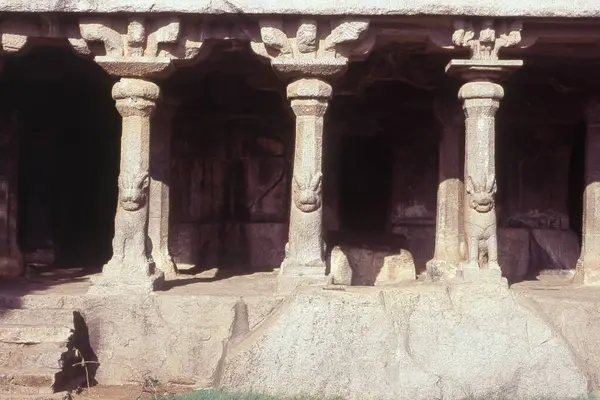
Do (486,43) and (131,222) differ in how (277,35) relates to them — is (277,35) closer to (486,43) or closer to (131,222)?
(486,43)

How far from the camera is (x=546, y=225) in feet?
34.3

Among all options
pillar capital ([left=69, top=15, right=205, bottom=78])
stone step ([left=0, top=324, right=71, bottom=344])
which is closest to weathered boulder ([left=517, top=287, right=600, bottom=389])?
pillar capital ([left=69, top=15, right=205, bottom=78])

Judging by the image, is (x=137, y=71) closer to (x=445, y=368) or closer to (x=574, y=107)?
(x=445, y=368)

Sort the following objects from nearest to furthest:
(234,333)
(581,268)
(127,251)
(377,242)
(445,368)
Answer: (445,368), (234,333), (127,251), (581,268), (377,242)

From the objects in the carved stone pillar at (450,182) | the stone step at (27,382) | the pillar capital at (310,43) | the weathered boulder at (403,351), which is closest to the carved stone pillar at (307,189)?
the pillar capital at (310,43)

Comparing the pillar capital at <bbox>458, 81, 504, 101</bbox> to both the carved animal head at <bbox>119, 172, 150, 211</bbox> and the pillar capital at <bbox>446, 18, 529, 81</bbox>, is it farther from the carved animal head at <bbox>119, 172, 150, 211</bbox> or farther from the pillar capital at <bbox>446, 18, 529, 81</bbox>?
the carved animal head at <bbox>119, 172, 150, 211</bbox>

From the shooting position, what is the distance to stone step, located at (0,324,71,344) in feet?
20.7

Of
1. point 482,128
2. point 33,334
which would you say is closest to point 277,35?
point 482,128

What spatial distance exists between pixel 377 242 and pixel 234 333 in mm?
3081

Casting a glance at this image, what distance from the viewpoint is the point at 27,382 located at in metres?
6.02

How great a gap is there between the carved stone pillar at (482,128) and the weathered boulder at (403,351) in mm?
941

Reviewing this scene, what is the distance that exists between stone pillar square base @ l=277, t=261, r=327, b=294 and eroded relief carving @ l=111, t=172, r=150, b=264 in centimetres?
126

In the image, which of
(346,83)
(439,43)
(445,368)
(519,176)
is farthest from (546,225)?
(445,368)

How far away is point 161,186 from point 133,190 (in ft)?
5.80
